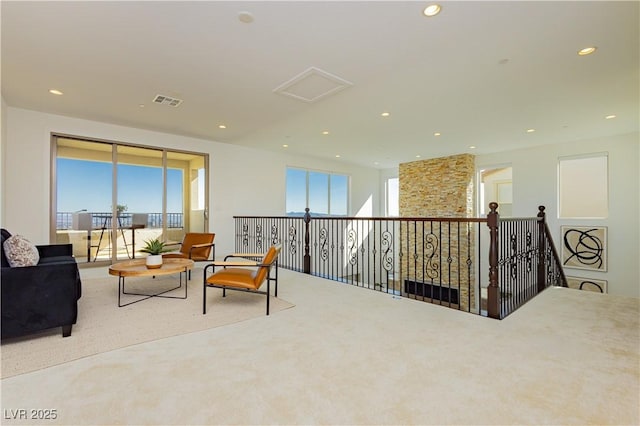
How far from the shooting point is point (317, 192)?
1016cm

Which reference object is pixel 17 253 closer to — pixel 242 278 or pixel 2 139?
pixel 242 278

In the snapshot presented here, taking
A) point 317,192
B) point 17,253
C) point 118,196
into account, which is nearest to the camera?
point 17,253

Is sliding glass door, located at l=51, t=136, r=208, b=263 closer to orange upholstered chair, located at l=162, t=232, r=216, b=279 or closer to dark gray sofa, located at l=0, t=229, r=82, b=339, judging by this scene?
orange upholstered chair, located at l=162, t=232, r=216, b=279

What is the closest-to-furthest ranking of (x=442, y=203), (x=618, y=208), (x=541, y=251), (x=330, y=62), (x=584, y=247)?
1. (x=330, y=62)
2. (x=541, y=251)
3. (x=618, y=208)
4. (x=584, y=247)
5. (x=442, y=203)

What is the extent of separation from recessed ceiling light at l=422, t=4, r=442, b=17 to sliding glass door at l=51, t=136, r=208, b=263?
6.04m

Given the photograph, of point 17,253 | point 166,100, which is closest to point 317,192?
point 166,100

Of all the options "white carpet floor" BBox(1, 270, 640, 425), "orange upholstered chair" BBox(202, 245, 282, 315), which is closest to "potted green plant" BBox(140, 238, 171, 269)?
"orange upholstered chair" BBox(202, 245, 282, 315)

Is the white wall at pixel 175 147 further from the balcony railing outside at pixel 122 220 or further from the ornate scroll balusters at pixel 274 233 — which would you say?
the ornate scroll balusters at pixel 274 233

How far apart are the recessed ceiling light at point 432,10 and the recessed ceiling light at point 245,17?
1562 mm

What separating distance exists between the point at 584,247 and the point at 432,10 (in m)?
7.57

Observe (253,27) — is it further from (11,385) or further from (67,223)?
(67,223)

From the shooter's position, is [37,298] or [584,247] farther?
[584,247]

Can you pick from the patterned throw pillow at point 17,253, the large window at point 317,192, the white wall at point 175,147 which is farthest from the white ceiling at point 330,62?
the large window at point 317,192

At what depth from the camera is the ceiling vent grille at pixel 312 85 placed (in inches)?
150
